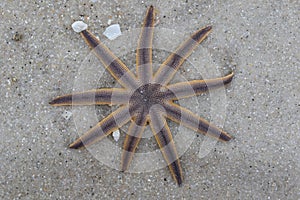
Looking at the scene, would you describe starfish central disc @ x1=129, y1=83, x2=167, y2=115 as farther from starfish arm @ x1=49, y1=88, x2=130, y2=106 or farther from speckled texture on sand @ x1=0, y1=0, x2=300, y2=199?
speckled texture on sand @ x1=0, y1=0, x2=300, y2=199

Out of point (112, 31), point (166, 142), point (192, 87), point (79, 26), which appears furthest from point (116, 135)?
point (79, 26)

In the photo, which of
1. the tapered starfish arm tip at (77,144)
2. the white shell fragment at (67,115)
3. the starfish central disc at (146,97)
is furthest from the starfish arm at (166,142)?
the white shell fragment at (67,115)

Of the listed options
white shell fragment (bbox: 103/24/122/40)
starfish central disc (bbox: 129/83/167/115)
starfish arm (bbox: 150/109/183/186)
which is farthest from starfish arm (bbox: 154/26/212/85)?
white shell fragment (bbox: 103/24/122/40)

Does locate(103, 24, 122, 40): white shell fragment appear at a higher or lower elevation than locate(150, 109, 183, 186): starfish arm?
→ higher

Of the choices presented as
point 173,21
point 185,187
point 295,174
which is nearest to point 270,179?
point 295,174

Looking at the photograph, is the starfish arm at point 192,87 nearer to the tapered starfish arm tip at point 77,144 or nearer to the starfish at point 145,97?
the starfish at point 145,97

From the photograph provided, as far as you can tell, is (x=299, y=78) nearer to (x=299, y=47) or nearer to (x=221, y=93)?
(x=299, y=47)
